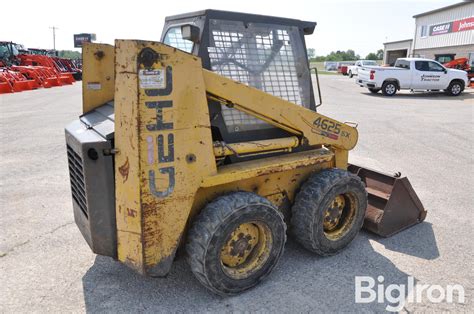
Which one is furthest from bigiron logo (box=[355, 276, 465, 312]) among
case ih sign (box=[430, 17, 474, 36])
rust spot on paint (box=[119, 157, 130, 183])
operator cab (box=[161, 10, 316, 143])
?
case ih sign (box=[430, 17, 474, 36])

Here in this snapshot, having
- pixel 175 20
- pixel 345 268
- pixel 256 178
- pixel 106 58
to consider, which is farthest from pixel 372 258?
pixel 106 58

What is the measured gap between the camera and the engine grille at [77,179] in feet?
9.61

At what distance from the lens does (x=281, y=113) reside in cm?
315

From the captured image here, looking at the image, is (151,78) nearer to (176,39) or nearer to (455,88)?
(176,39)

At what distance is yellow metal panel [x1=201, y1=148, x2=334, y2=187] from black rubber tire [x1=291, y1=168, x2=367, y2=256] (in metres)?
0.19

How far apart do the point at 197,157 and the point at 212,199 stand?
1.50ft

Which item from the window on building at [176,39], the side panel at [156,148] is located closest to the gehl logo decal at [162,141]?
the side panel at [156,148]

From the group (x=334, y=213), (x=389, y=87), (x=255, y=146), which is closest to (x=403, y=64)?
(x=389, y=87)

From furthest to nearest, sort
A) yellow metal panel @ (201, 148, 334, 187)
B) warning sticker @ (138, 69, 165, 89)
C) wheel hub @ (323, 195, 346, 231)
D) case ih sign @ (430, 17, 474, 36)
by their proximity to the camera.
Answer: case ih sign @ (430, 17, 474, 36), wheel hub @ (323, 195, 346, 231), yellow metal panel @ (201, 148, 334, 187), warning sticker @ (138, 69, 165, 89)

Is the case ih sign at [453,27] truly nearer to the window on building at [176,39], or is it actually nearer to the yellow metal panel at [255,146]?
the yellow metal panel at [255,146]

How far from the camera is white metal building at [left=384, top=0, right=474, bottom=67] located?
1231 inches

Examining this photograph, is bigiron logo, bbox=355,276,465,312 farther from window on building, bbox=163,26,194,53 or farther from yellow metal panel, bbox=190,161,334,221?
window on building, bbox=163,26,194,53

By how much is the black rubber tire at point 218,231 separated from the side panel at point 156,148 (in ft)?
0.48

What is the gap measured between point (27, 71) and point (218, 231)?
2309 centimetres
